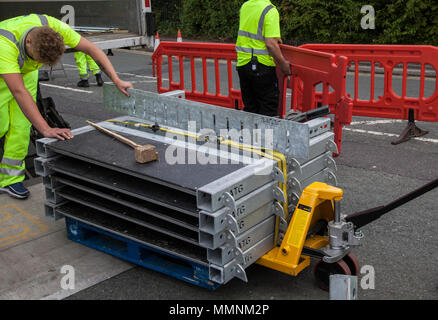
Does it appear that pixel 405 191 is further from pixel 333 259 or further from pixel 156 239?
pixel 156 239

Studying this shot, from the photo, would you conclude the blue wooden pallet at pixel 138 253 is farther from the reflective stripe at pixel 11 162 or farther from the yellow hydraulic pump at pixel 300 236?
the reflective stripe at pixel 11 162

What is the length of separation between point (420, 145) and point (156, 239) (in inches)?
174

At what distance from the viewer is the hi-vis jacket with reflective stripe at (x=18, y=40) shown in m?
4.45

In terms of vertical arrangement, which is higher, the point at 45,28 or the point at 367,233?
the point at 45,28

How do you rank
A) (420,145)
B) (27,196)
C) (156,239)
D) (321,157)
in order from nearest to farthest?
(156,239) → (321,157) → (27,196) → (420,145)

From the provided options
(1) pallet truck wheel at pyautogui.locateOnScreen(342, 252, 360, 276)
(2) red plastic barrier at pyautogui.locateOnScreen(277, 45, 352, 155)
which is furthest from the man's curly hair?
(2) red plastic barrier at pyautogui.locateOnScreen(277, 45, 352, 155)

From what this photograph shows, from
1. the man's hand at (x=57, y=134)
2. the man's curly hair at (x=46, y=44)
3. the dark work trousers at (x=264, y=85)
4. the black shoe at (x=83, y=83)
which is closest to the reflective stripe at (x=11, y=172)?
the man's hand at (x=57, y=134)

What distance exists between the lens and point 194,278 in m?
3.78

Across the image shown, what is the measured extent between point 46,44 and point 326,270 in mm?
2592

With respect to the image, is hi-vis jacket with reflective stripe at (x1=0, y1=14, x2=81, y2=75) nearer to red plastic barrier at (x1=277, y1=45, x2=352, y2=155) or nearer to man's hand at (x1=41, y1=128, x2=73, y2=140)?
man's hand at (x1=41, y1=128, x2=73, y2=140)

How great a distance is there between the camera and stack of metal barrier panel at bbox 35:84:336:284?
3.46 meters

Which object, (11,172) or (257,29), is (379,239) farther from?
(11,172)

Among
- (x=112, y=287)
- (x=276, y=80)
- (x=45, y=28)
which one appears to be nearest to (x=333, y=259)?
(x=112, y=287)

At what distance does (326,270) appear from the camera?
3705 mm
